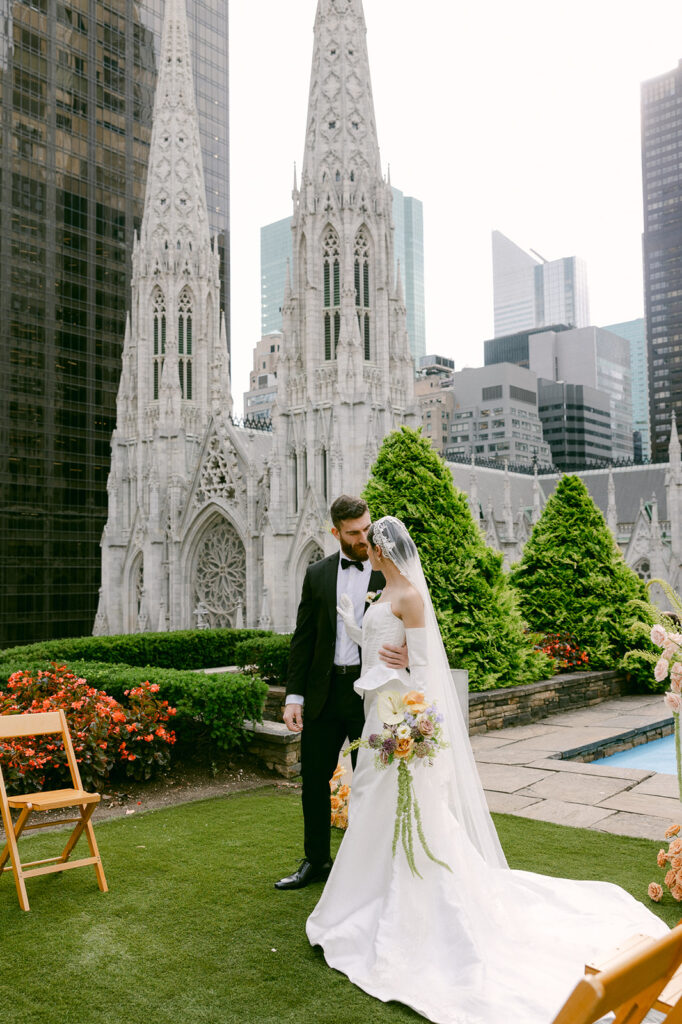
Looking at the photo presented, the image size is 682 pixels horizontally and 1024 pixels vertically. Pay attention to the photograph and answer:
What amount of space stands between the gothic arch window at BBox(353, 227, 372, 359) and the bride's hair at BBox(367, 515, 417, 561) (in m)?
34.6

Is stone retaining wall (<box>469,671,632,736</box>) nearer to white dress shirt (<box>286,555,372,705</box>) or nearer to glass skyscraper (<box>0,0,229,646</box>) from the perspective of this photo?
white dress shirt (<box>286,555,372,705</box>)

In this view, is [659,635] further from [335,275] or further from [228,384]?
[228,384]

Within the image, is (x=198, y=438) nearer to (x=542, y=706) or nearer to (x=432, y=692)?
(x=542, y=706)

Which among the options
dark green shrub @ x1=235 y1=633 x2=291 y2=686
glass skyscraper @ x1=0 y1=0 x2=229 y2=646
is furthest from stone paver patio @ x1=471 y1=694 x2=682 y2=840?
glass skyscraper @ x1=0 y1=0 x2=229 y2=646

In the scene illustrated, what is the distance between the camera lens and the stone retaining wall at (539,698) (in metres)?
11.4

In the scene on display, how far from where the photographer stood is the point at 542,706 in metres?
12.5

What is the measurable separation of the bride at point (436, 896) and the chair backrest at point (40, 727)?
213cm

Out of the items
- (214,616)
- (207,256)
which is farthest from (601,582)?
(207,256)

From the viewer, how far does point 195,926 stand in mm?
4930

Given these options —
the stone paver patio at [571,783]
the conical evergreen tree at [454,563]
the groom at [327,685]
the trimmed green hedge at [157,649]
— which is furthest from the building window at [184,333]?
the groom at [327,685]

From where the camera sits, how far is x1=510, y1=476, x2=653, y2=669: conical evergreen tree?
14.8 metres

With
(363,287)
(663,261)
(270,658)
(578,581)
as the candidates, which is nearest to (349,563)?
(270,658)

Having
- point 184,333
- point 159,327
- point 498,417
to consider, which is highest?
point 498,417

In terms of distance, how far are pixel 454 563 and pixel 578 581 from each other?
12.7 feet
